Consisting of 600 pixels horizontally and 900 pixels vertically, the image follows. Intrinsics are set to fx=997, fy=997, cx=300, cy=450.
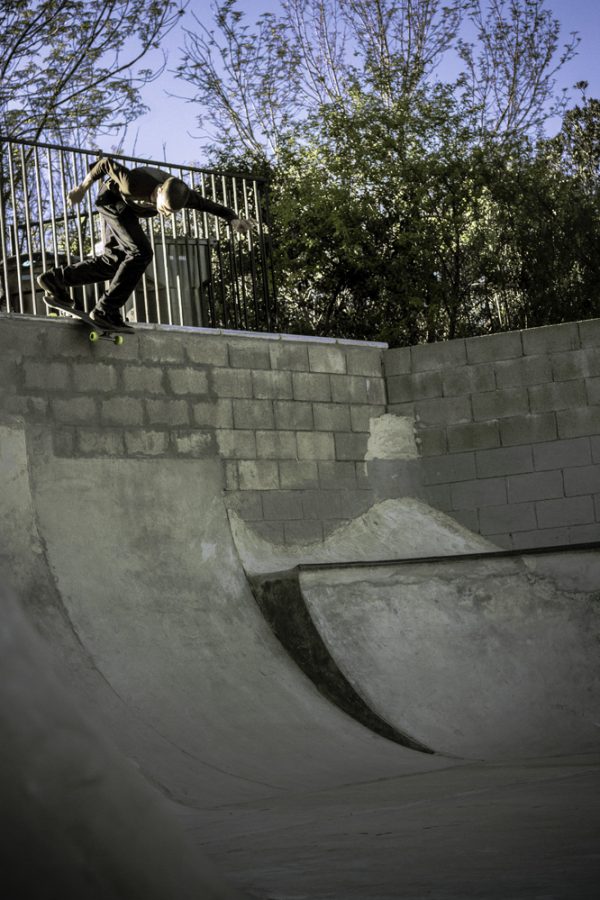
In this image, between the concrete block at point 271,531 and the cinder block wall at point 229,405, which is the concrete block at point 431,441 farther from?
the concrete block at point 271,531

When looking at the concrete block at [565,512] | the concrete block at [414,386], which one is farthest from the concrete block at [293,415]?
the concrete block at [565,512]

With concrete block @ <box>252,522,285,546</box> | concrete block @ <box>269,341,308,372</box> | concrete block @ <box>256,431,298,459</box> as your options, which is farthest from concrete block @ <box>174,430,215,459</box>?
concrete block @ <box>269,341,308,372</box>

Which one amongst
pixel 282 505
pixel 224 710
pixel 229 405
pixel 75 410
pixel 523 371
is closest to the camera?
pixel 224 710

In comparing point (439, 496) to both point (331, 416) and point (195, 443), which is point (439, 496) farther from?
point (195, 443)

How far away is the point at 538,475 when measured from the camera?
8.77m

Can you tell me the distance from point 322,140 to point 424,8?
592 centimetres

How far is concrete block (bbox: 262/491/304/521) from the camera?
8.33 metres

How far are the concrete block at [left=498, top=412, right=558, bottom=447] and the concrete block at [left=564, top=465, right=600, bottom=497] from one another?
362mm

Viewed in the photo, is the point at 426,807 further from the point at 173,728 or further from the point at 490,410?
the point at 490,410

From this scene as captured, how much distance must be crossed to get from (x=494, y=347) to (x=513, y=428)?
77cm

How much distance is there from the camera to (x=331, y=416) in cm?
902

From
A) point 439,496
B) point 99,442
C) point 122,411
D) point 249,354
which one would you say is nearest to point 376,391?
point 439,496

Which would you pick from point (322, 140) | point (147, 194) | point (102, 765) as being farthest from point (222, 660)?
point (322, 140)

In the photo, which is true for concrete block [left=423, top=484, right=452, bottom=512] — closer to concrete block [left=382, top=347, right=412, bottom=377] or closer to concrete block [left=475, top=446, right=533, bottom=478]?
concrete block [left=475, top=446, right=533, bottom=478]
